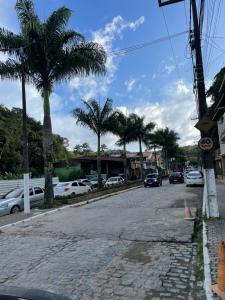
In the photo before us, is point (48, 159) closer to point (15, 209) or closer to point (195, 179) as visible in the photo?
point (15, 209)

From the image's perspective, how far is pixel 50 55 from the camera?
60.8 feet

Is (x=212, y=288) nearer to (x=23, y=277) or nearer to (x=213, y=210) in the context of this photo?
(x=23, y=277)

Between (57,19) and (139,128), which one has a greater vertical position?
(57,19)

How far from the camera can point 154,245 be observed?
8.75 metres

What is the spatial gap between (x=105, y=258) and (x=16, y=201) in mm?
11614

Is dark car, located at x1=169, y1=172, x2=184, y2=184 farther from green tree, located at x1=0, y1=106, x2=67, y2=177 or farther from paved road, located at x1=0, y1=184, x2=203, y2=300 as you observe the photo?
paved road, located at x1=0, y1=184, x2=203, y2=300

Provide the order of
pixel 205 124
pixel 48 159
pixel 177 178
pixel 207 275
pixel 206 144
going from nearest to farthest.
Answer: pixel 207 275 < pixel 205 124 < pixel 206 144 < pixel 48 159 < pixel 177 178

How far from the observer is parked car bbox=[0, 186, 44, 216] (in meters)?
17.4

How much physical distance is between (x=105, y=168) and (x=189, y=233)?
50075 mm

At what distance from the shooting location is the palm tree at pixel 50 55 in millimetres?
17844

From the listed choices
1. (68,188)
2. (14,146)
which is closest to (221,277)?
(68,188)

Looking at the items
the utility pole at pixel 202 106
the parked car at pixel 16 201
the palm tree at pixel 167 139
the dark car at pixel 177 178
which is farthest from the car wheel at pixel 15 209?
the palm tree at pixel 167 139

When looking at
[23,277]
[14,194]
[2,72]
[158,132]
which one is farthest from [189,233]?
[158,132]

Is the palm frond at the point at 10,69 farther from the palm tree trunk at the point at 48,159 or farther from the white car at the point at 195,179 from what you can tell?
the white car at the point at 195,179
